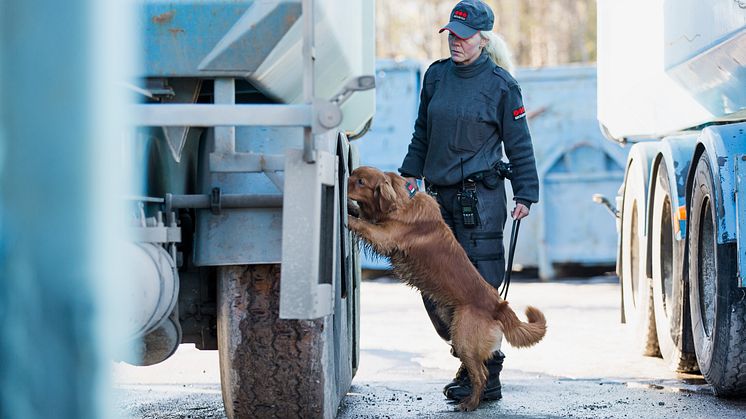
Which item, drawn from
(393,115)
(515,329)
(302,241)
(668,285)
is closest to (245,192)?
(302,241)

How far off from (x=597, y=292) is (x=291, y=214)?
9400mm

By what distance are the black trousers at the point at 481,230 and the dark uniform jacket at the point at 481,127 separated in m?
0.09

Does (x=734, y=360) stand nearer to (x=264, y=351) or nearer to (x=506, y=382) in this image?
(x=506, y=382)

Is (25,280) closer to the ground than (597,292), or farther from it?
farther from it

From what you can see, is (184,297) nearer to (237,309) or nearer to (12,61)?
(237,309)

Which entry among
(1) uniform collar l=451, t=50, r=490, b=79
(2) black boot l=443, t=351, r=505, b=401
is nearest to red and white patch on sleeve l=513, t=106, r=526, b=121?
(1) uniform collar l=451, t=50, r=490, b=79

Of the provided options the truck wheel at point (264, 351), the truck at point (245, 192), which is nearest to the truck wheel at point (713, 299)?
the truck at point (245, 192)

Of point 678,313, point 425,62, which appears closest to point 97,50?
point 678,313

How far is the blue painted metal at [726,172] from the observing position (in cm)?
481

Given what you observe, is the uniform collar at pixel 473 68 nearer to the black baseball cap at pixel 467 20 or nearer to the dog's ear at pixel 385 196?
the black baseball cap at pixel 467 20

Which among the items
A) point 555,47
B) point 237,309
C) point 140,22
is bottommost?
point 237,309

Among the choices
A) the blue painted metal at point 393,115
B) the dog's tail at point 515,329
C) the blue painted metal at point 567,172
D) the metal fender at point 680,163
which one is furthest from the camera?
the blue painted metal at point 393,115

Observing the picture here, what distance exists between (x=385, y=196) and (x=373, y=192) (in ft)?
0.18

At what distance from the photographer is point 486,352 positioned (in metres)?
5.11
